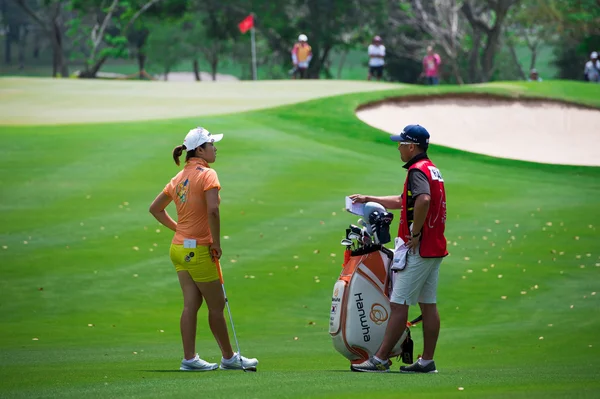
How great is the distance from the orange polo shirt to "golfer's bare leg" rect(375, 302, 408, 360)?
1684 millimetres

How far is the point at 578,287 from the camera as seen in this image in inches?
551

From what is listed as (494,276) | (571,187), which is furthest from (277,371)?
(571,187)

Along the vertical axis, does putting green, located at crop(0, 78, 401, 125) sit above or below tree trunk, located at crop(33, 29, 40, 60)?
above

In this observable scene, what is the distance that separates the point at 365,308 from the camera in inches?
359

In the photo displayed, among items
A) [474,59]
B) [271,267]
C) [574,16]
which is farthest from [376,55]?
[271,267]

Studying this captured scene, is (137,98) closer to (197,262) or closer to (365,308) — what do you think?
(197,262)

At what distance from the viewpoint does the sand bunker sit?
2827cm

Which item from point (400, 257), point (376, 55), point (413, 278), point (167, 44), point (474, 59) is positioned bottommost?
point (167, 44)

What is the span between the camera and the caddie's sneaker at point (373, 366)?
891 cm

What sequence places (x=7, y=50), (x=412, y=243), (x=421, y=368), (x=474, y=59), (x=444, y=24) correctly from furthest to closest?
(x=7, y=50) → (x=474, y=59) → (x=444, y=24) → (x=421, y=368) → (x=412, y=243)

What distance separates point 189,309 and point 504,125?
2353 cm

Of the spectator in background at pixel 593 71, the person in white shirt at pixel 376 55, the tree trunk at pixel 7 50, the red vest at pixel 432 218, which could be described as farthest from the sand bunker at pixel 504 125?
the tree trunk at pixel 7 50

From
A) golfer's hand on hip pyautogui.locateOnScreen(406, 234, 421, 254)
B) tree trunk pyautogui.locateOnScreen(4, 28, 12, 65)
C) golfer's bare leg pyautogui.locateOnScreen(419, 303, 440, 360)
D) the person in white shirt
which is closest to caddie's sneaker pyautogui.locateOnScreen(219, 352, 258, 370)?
golfer's bare leg pyautogui.locateOnScreen(419, 303, 440, 360)

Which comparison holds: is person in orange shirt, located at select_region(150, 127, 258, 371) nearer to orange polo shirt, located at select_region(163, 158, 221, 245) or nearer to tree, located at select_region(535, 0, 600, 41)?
orange polo shirt, located at select_region(163, 158, 221, 245)
